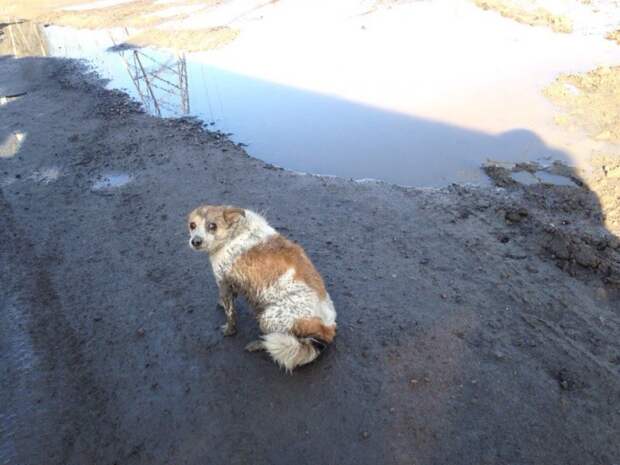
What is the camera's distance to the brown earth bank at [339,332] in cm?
409

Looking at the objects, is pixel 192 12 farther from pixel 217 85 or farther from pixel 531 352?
pixel 531 352

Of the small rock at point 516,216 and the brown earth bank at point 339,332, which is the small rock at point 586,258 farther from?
the small rock at point 516,216

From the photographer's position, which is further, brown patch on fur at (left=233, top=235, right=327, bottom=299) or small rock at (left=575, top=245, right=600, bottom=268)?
small rock at (left=575, top=245, right=600, bottom=268)

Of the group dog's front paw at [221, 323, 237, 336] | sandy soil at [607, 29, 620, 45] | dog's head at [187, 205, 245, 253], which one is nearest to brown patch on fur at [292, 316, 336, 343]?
dog's front paw at [221, 323, 237, 336]

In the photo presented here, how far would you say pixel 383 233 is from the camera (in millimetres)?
6770

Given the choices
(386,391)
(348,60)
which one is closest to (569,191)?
(386,391)

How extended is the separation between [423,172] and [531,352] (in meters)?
4.63

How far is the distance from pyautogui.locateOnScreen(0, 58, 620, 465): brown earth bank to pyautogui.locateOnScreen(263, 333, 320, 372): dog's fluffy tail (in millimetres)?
372

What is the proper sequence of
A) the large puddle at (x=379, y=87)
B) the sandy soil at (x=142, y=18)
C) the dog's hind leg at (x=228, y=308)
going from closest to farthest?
the dog's hind leg at (x=228, y=308) < the large puddle at (x=379, y=87) < the sandy soil at (x=142, y=18)

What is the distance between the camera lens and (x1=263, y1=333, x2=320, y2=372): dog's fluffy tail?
13.7ft

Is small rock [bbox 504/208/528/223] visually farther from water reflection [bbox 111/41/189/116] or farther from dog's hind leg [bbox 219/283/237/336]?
water reflection [bbox 111/41/189/116]

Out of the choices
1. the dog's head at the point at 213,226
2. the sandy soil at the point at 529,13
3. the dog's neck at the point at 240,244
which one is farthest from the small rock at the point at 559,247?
the sandy soil at the point at 529,13

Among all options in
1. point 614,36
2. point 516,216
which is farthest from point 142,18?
point 516,216

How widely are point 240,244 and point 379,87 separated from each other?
8.63 meters
